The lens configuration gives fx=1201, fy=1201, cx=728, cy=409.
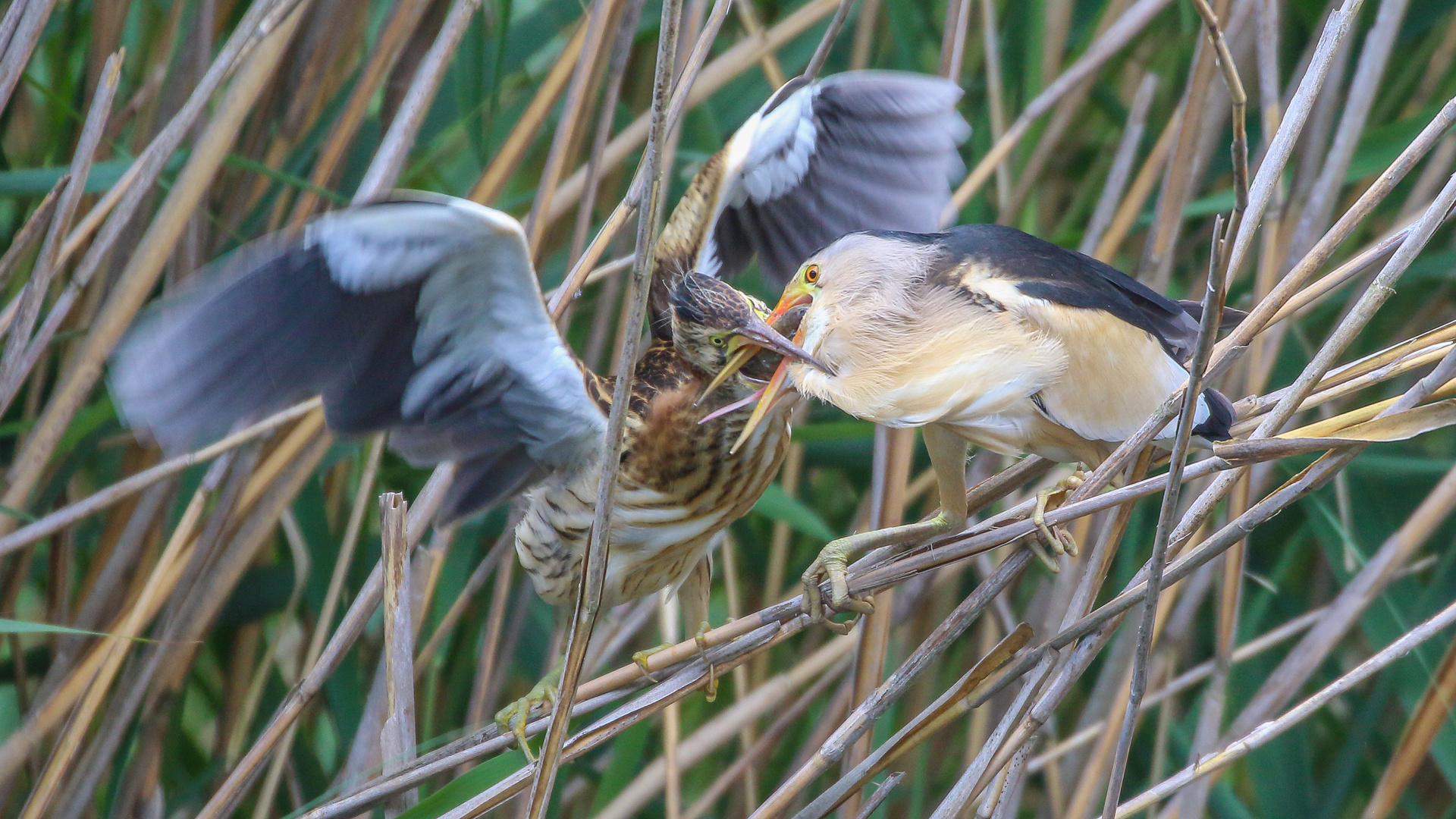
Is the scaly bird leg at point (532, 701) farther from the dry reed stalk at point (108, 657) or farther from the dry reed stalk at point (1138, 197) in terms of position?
the dry reed stalk at point (1138, 197)

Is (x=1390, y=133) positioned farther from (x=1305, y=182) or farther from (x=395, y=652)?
(x=395, y=652)

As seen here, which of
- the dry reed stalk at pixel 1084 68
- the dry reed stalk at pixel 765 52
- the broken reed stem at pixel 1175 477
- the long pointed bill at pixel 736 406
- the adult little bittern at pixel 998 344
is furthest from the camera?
the dry reed stalk at pixel 765 52

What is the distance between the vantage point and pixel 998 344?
77 centimetres

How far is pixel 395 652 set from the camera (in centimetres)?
89

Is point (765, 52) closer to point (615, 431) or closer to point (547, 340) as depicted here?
point (547, 340)

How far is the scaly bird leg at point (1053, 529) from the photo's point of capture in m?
0.87

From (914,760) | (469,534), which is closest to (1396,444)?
(914,760)

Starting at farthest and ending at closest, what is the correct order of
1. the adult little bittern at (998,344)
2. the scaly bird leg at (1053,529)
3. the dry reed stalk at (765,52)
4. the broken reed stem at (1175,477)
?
the dry reed stalk at (765,52), the scaly bird leg at (1053,529), the adult little bittern at (998,344), the broken reed stem at (1175,477)

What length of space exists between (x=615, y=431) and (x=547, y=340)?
0.44 meters

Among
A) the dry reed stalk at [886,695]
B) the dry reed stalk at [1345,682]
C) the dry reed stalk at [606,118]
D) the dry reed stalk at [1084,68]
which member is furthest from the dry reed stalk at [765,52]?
the dry reed stalk at [1345,682]

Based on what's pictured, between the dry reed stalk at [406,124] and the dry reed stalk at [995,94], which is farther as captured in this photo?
the dry reed stalk at [995,94]

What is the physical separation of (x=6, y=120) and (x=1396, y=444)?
159 centimetres

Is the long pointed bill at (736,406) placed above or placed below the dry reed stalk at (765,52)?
below

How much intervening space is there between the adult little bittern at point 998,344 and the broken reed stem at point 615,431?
0.58ft
